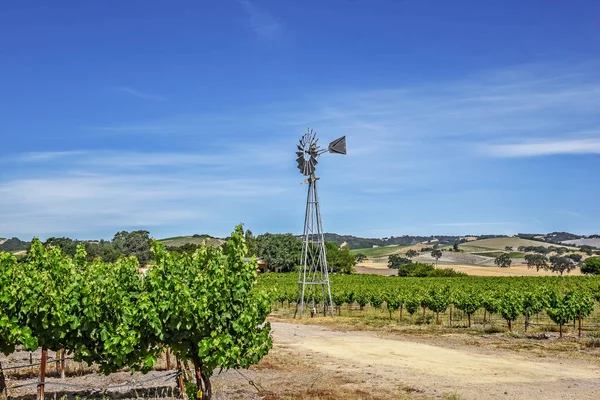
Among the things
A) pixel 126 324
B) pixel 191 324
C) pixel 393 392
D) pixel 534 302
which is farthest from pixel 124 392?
pixel 534 302

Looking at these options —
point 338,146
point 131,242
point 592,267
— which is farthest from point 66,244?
point 592,267

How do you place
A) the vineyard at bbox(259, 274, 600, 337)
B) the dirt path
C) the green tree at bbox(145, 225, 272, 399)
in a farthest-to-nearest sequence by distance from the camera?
the vineyard at bbox(259, 274, 600, 337) < the dirt path < the green tree at bbox(145, 225, 272, 399)

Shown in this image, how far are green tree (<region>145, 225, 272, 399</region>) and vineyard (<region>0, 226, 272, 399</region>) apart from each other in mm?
27

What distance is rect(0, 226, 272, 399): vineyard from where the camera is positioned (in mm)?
16578

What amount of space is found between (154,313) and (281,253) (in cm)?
11890

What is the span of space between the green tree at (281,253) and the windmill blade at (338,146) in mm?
83072

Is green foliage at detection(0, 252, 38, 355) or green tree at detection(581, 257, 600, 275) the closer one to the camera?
green foliage at detection(0, 252, 38, 355)

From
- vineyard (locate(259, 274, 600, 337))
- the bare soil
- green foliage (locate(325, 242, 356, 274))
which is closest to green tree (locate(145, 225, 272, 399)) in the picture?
the bare soil

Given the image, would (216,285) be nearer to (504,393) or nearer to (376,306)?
(504,393)

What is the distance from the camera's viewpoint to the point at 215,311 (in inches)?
653

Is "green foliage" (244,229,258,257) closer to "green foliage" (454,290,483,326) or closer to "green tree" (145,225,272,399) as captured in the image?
"green foliage" (454,290,483,326)

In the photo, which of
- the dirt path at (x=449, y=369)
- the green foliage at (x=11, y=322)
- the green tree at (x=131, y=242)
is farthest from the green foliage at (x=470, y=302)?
the green tree at (x=131, y=242)

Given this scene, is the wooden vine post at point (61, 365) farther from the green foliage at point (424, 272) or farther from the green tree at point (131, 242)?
Answer: the green tree at point (131, 242)

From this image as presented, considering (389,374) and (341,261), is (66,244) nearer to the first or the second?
(341,261)
